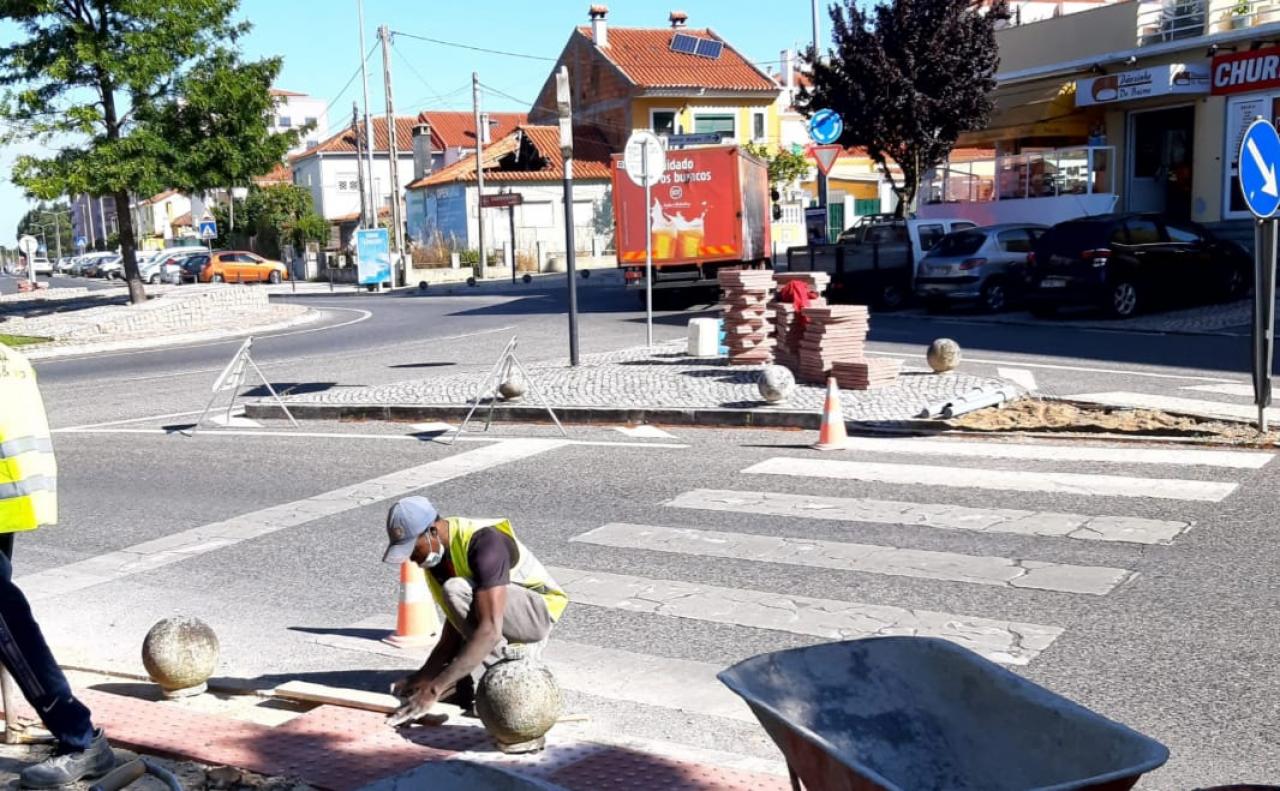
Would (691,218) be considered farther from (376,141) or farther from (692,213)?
(376,141)

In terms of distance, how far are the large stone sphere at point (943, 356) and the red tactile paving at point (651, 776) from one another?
10224mm

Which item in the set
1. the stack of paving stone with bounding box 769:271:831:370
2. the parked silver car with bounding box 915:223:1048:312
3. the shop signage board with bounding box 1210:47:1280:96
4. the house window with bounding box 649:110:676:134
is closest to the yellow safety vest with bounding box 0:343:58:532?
the stack of paving stone with bounding box 769:271:831:370

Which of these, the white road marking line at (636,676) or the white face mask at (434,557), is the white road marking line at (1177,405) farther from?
the white face mask at (434,557)

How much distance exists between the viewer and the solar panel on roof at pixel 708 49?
202 feet

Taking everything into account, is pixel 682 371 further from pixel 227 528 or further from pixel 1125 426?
pixel 227 528

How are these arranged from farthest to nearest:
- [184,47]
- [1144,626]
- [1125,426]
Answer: [184,47] → [1125,426] → [1144,626]

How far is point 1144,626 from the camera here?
20.8 feet

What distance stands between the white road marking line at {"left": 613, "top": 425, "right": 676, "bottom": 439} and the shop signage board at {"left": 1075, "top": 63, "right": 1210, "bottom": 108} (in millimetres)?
18418

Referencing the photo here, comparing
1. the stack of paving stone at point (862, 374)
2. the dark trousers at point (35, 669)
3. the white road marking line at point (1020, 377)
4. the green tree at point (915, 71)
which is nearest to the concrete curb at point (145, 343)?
the green tree at point (915, 71)

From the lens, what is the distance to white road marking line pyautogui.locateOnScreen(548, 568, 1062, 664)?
628cm

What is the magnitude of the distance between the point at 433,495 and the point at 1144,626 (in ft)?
18.6

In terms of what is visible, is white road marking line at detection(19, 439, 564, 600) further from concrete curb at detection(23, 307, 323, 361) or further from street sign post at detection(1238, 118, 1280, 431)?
concrete curb at detection(23, 307, 323, 361)

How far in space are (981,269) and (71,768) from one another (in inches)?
783

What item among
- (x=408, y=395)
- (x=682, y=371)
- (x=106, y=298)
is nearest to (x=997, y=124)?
(x=682, y=371)
